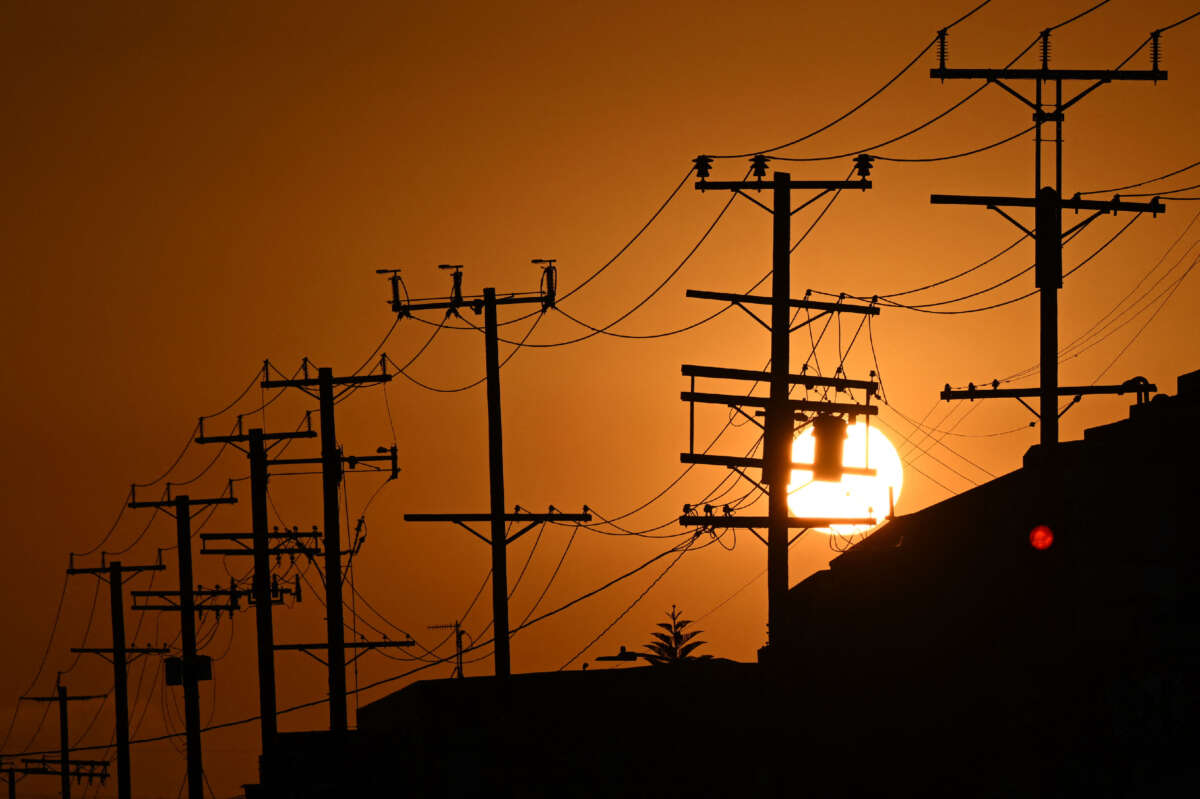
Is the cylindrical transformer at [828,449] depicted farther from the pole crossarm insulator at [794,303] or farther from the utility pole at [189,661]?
the utility pole at [189,661]

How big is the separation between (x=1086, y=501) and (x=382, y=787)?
717 inches

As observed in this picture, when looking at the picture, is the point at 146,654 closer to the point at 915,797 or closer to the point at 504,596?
the point at 504,596

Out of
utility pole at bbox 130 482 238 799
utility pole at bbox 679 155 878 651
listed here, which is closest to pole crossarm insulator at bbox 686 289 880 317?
utility pole at bbox 679 155 878 651

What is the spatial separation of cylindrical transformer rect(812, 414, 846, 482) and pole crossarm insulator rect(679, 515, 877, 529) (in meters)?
7.23

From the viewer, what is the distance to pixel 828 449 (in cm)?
2852

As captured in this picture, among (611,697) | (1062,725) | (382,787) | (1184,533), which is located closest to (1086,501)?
(1184,533)

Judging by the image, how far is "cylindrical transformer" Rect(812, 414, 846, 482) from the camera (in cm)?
2847

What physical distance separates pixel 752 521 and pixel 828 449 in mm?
10116

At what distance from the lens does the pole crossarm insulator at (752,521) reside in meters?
36.8

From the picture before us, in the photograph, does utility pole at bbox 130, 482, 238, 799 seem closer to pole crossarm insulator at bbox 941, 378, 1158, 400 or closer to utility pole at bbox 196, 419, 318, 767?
utility pole at bbox 196, 419, 318, 767

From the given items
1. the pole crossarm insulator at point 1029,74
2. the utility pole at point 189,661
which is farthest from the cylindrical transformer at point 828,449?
the utility pole at point 189,661

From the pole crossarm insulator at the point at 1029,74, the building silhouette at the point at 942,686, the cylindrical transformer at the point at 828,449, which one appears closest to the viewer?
the building silhouette at the point at 942,686

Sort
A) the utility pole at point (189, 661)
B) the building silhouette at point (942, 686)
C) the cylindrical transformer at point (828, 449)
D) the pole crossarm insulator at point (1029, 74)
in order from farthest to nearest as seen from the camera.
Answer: the utility pole at point (189, 661) → the pole crossarm insulator at point (1029, 74) → the cylindrical transformer at point (828, 449) → the building silhouette at point (942, 686)

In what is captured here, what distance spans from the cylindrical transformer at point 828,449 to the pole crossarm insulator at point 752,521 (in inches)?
285
